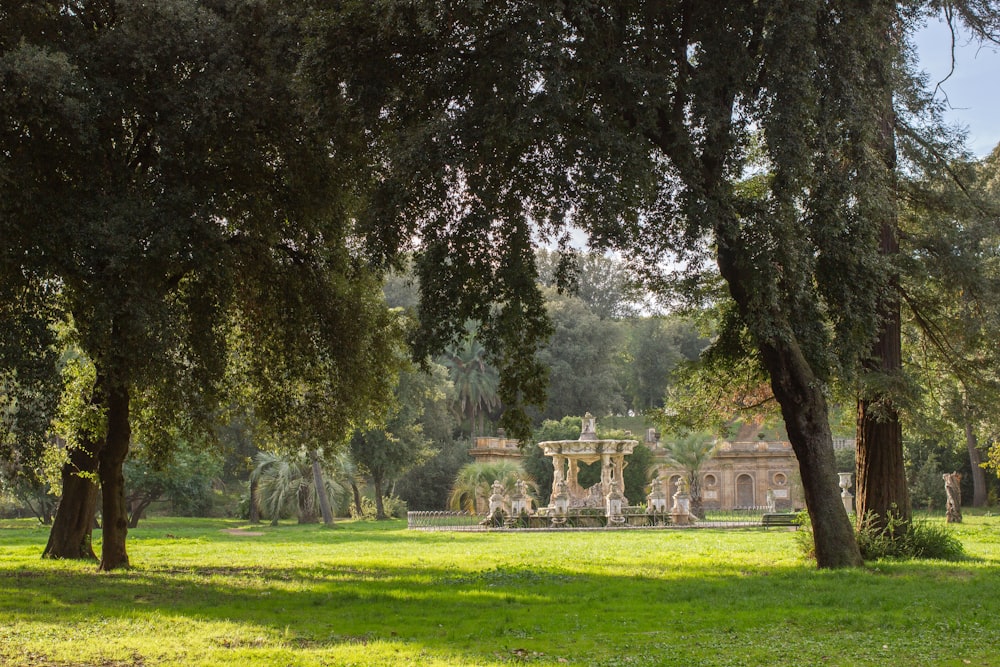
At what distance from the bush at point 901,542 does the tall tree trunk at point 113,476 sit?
11336 millimetres

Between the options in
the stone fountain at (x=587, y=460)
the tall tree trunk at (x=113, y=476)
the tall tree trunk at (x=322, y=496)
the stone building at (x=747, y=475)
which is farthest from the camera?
the stone building at (x=747, y=475)

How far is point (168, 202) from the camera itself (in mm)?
12711

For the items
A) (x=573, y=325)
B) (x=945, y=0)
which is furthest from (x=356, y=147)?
(x=573, y=325)

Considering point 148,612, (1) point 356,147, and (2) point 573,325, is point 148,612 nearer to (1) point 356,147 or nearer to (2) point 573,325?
(1) point 356,147

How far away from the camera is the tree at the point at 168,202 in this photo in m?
12.1

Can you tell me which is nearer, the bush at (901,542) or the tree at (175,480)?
the bush at (901,542)

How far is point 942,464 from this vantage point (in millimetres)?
46406

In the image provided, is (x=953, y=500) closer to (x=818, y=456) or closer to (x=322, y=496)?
(x=818, y=456)

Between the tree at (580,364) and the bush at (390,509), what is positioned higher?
the tree at (580,364)

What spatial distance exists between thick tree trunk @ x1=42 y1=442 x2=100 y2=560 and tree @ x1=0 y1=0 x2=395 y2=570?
2292 millimetres

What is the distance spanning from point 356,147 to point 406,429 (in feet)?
97.2

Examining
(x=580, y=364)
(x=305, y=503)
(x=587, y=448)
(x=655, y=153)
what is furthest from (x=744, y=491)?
(x=655, y=153)

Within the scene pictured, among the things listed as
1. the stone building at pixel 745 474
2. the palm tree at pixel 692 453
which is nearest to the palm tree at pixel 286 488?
the palm tree at pixel 692 453

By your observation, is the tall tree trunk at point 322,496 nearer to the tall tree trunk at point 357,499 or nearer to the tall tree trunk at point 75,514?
the tall tree trunk at point 357,499
